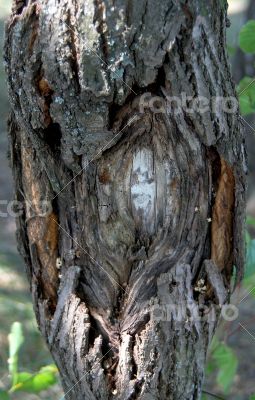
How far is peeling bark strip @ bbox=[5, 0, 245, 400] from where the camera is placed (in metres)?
0.85

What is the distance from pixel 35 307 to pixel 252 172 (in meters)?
2.53

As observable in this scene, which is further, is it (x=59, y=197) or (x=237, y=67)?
(x=237, y=67)

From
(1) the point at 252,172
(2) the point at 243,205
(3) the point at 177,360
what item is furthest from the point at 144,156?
(1) the point at 252,172

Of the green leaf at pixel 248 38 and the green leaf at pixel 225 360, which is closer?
the green leaf at pixel 248 38

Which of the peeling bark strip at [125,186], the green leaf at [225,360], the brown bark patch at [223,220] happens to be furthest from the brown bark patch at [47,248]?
the green leaf at [225,360]

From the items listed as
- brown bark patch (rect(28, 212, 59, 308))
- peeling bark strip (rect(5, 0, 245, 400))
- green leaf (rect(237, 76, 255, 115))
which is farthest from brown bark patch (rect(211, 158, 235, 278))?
green leaf (rect(237, 76, 255, 115))

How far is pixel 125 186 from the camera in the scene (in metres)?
0.96

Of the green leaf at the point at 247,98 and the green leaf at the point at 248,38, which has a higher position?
the green leaf at the point at 248,38

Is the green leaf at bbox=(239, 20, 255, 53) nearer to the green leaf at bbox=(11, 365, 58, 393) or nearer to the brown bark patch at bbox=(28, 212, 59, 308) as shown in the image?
the brown bark patch at bbox=(28, 212, 59, 308)

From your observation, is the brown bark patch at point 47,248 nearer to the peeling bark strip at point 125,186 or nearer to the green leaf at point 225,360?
the peeling bark strip at point 125,186

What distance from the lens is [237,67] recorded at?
296cm

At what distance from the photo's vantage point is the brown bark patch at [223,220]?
98cm

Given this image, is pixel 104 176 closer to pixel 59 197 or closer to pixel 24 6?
pixel 59 197

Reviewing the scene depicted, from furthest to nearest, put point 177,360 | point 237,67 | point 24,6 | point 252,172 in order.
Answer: point 252,172, point 237,67, point 177,360, point 24,6
